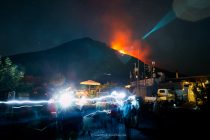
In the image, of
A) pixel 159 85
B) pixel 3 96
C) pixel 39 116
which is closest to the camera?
pixel 39 116

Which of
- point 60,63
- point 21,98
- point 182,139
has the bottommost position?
point 182,139

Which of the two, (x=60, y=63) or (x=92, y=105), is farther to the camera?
(x=60, y=63)

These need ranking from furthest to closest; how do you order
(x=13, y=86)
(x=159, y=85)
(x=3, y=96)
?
1. (x=159, y=85)
2. (x=13, y=86)
3. (x=3, y=96)

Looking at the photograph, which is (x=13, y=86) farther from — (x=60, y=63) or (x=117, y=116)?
(x=60, y=63)

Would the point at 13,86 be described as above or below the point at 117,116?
above

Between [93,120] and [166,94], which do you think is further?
[166,94]

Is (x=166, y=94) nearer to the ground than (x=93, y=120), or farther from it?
farther from it

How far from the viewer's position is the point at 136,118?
615 inches

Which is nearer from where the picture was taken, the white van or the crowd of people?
the crowd of people

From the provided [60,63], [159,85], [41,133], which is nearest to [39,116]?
[41,133]

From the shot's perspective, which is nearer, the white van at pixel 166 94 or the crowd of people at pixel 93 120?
the crowd of people at pixel 93 120

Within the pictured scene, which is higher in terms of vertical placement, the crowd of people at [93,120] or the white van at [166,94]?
the white van at [166,94]

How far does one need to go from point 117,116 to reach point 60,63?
486 ft

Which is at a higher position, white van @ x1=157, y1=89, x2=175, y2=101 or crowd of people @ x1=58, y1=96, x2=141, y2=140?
white van @ x1=157, y1=89, x2=175, y2=101
